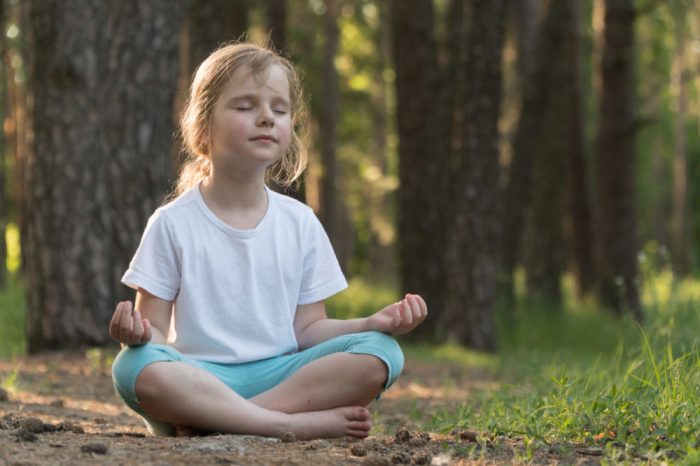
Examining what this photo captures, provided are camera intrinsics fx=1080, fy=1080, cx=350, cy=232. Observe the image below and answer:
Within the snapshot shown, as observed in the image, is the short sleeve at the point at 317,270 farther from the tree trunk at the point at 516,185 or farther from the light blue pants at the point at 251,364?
the tree trunk at the point at 516,185

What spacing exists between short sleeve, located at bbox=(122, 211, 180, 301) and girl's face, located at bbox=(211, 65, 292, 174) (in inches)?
13.9

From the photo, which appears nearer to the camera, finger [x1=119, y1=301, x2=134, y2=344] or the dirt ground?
the dirt ground

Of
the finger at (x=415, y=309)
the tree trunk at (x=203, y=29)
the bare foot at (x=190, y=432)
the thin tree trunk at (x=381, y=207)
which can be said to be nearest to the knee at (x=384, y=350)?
the finger at (x=415, y=309)

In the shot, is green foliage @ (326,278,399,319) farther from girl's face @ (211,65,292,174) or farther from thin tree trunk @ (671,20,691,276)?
thin tree trunk @ (671,20,691,276)

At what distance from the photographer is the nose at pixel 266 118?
4.07 meters

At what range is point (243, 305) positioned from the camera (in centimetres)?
410

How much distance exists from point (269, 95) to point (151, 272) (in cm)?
80

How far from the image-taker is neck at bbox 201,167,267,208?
4215 millimetres

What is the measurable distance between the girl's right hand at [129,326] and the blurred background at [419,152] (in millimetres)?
2045

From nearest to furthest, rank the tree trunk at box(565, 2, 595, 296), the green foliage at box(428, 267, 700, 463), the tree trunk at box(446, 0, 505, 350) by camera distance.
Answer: the green foliage at box(428, 267, 700, 463), the tree trunk at box(446, 0, 505, 350), the tree trunk at box(565, 2, 595, 296)

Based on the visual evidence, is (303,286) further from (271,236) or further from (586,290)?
(586,290)

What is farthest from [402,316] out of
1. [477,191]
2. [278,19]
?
[278,19]

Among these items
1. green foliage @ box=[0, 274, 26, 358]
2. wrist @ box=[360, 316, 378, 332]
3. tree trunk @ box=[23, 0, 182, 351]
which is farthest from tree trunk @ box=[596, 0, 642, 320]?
wrist @ box=[360, 316, 378, 332]

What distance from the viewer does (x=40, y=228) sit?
24.4 ft
